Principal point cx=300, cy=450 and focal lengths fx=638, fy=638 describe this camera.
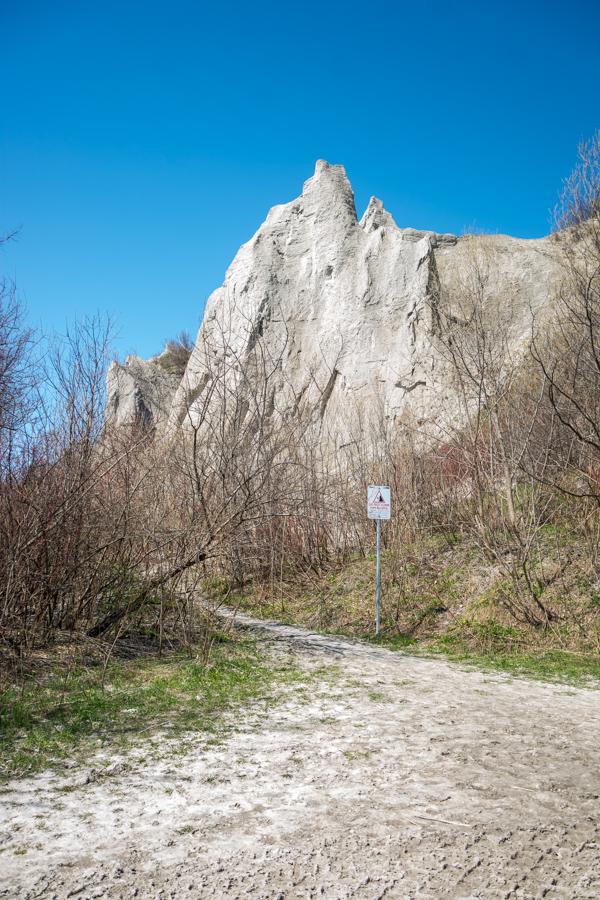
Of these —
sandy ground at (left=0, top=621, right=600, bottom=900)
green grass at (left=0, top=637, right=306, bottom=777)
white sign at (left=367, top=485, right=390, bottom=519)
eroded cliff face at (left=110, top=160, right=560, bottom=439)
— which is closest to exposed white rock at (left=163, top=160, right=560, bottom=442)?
eroded cliff face at (left=110, top=160, right=560, bottom=439)

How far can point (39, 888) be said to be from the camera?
2693mm

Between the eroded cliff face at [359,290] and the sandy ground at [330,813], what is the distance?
48.6 ft

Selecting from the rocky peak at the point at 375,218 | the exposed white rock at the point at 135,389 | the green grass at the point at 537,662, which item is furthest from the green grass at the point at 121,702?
the exposed white rock at the point at 135,389

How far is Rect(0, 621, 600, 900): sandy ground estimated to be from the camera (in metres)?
2.76

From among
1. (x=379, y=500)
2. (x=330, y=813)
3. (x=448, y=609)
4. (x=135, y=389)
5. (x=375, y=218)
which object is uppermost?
(x=375, y=218)

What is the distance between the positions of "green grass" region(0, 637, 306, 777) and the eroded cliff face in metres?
13.1

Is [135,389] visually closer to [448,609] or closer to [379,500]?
[379,500]

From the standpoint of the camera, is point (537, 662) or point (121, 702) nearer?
point (121, 702)

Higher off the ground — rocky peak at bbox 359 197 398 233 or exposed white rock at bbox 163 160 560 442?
rocky peak at bbox 359 197 398 233

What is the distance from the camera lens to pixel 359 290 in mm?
23625

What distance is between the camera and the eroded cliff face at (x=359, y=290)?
20.9 metres

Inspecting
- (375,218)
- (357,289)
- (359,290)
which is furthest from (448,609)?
(375,218)

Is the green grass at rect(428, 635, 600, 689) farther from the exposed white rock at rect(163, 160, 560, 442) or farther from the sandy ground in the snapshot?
the exposed white rock at rect(163, 160, 560, 442)

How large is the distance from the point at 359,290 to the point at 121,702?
20224 mm
